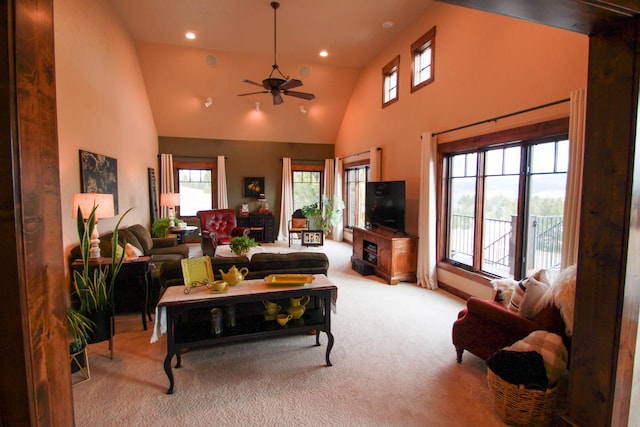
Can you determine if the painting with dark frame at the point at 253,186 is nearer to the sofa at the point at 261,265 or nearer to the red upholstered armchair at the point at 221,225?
the red upholstered armchair at the point at 221,225

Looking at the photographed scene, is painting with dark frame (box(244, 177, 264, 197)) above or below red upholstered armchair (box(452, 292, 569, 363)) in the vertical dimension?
above

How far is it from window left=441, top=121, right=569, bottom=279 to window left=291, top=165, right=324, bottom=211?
5.20m

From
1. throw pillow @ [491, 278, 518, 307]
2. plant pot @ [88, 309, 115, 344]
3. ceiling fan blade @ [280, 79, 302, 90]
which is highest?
ceiling fan blade @ [280, 79, 302, 90]

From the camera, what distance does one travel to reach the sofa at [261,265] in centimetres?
304

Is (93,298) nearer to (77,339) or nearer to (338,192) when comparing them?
(77,339)

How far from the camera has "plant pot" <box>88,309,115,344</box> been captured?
9.33ft

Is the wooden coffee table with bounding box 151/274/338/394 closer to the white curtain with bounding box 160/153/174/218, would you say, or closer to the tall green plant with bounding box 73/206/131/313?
the tall green plant with bounding box 73/206/131/313

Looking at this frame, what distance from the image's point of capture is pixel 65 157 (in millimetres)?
3621

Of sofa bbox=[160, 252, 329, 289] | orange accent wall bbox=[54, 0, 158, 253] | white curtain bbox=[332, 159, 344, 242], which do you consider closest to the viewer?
sofa bbox=[160, 252, 329, 289]

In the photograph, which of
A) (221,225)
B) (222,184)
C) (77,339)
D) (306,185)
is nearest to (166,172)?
(222,184)

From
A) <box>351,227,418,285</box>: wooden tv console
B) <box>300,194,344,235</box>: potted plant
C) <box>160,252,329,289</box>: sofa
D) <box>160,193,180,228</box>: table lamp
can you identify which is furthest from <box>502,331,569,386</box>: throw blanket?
<box>300,194,344,235</box>: potted plant

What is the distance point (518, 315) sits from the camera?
2.43 m

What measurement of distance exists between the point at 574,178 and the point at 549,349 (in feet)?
5.03

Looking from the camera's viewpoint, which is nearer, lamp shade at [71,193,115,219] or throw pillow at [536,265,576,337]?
throw pillow at [536,265,576,337]
